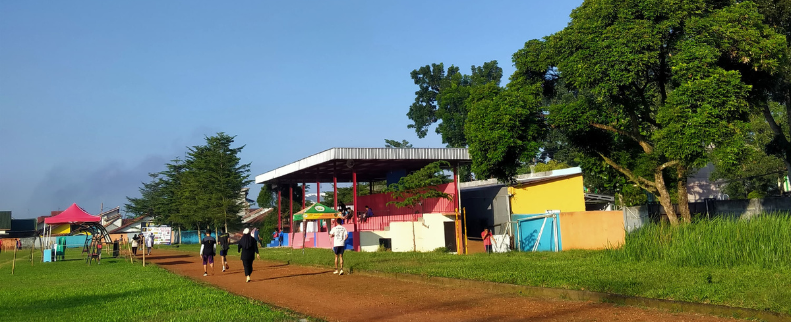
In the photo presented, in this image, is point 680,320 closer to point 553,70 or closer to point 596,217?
point 553,70

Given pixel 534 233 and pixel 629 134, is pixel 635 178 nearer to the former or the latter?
pixel 629 134

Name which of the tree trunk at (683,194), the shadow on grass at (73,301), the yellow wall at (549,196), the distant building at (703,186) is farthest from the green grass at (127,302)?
the distant building at (703,186)

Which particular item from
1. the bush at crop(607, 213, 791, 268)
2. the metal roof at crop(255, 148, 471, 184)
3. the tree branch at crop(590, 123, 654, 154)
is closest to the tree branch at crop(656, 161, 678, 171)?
the tree branch at crop(590, 123, 654, 154)

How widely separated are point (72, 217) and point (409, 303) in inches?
1015

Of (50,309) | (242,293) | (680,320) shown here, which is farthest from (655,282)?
(50,309)

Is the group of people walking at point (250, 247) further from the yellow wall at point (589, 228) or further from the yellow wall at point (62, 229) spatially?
the yellow wall at point (62, 229)

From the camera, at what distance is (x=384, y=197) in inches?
1398

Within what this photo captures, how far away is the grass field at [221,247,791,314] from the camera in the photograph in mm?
9213

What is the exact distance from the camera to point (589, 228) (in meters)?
24.1

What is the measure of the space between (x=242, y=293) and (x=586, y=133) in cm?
1168

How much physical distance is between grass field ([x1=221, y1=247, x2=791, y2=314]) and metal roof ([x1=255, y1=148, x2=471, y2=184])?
10612mm

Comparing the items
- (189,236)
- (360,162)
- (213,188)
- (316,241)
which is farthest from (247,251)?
(189,236)

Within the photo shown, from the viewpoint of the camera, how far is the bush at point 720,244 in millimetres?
12555

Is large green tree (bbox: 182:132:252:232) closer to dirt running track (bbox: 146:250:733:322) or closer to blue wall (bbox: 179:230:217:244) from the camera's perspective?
blue wall (bbox: 179:230:217:244)
